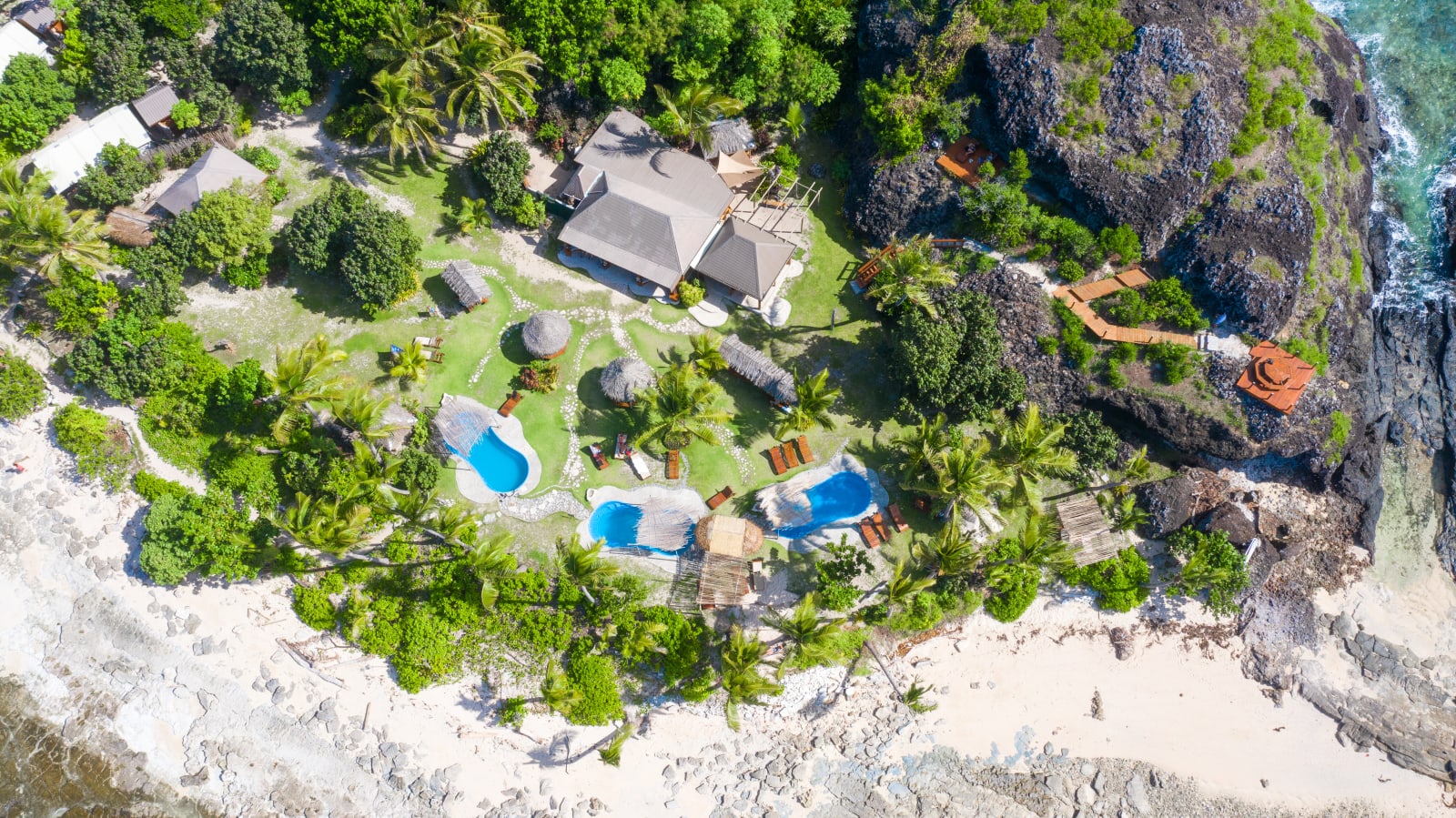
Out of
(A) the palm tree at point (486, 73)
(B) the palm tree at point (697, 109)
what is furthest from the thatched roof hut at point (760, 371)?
(A) the palm tree at point (486, 73)

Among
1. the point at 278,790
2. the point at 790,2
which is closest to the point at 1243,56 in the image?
the point at 790,2

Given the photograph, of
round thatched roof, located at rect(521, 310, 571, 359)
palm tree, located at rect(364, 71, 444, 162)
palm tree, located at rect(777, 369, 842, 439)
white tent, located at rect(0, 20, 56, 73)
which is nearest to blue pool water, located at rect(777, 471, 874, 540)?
palm tree, located at rect(777, 369, 842, 439)

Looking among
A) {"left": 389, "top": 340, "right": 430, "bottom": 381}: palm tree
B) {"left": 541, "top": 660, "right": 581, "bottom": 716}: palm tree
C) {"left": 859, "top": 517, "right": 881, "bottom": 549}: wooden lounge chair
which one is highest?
{"left": 389, "top": 340, "right": 430, "bottom": 381}: palm tree

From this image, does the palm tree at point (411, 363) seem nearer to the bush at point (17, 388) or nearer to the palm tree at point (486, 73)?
the palm tree at point (486, 73)

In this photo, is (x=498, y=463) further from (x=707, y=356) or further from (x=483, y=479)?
(x=707, y=356)

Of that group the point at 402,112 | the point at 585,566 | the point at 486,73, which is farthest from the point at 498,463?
the point at 486,73

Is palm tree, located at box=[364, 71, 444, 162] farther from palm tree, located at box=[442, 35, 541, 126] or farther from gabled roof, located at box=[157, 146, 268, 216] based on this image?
gabled roof, located at box=[157, 146, 268, 216]

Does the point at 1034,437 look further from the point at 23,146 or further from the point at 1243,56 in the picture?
the point at 23,146
